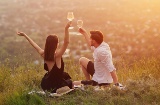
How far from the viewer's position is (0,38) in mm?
54000

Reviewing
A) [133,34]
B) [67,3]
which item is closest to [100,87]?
[133,34]

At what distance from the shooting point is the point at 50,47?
6168mm

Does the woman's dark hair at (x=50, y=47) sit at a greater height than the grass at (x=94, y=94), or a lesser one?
greater

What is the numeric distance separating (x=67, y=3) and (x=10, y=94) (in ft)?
238

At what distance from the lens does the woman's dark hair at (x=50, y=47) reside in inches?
241

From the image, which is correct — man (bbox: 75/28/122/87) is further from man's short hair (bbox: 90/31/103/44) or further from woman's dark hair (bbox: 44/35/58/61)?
woman's dark hair (bbox: 44/35/58/61)

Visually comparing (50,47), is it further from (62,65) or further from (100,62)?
(100,62)

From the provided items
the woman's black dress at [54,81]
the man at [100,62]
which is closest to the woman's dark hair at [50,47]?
the woman's black dress at [54,81]

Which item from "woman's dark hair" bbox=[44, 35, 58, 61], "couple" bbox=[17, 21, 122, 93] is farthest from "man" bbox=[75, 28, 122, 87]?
"woman's dark hair" bbox=[44, 35, 58, 61]

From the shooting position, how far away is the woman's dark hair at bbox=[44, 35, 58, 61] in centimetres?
612

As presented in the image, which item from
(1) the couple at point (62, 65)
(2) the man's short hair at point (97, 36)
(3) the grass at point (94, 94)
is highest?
(2) the man's short hair at point (97, 36)

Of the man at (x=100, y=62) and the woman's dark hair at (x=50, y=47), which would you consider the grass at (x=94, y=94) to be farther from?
the woman's dark hair at (x=50, y=47)

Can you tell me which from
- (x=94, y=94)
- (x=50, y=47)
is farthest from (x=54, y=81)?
(x=94, y=94)

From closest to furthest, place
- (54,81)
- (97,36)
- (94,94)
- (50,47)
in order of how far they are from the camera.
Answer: (94,94)
(50,47)
(54,81)
(97,36)
